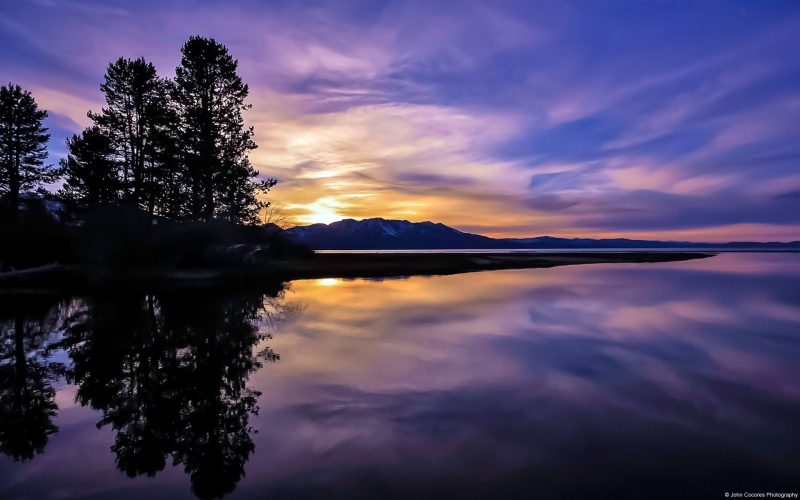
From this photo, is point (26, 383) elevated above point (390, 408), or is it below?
above

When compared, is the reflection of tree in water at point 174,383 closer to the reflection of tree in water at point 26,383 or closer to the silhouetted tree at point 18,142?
the reflection of tree in water at point 26,383

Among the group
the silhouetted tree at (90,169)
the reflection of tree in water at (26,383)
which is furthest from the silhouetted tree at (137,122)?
the reflection of tree in water at (26,383)

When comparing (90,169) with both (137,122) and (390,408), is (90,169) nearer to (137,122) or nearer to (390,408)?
(137,122)

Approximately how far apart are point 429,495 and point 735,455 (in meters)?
4.54

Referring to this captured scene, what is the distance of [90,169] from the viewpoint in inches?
1389

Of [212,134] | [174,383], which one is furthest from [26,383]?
[212,134]

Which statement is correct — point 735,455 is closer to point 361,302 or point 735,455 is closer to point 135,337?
point 135,337

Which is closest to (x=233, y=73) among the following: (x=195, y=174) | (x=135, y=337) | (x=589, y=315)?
(x=195, y=174)

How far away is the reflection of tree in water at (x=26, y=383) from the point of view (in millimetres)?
5910

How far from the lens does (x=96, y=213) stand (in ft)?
94.9

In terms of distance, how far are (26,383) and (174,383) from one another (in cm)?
340

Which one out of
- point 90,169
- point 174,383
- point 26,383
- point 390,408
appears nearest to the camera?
point 390,408

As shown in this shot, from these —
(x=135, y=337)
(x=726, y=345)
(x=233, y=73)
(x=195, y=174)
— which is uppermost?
(x=233, y=73)

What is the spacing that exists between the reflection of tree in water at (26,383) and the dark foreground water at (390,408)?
47mm
